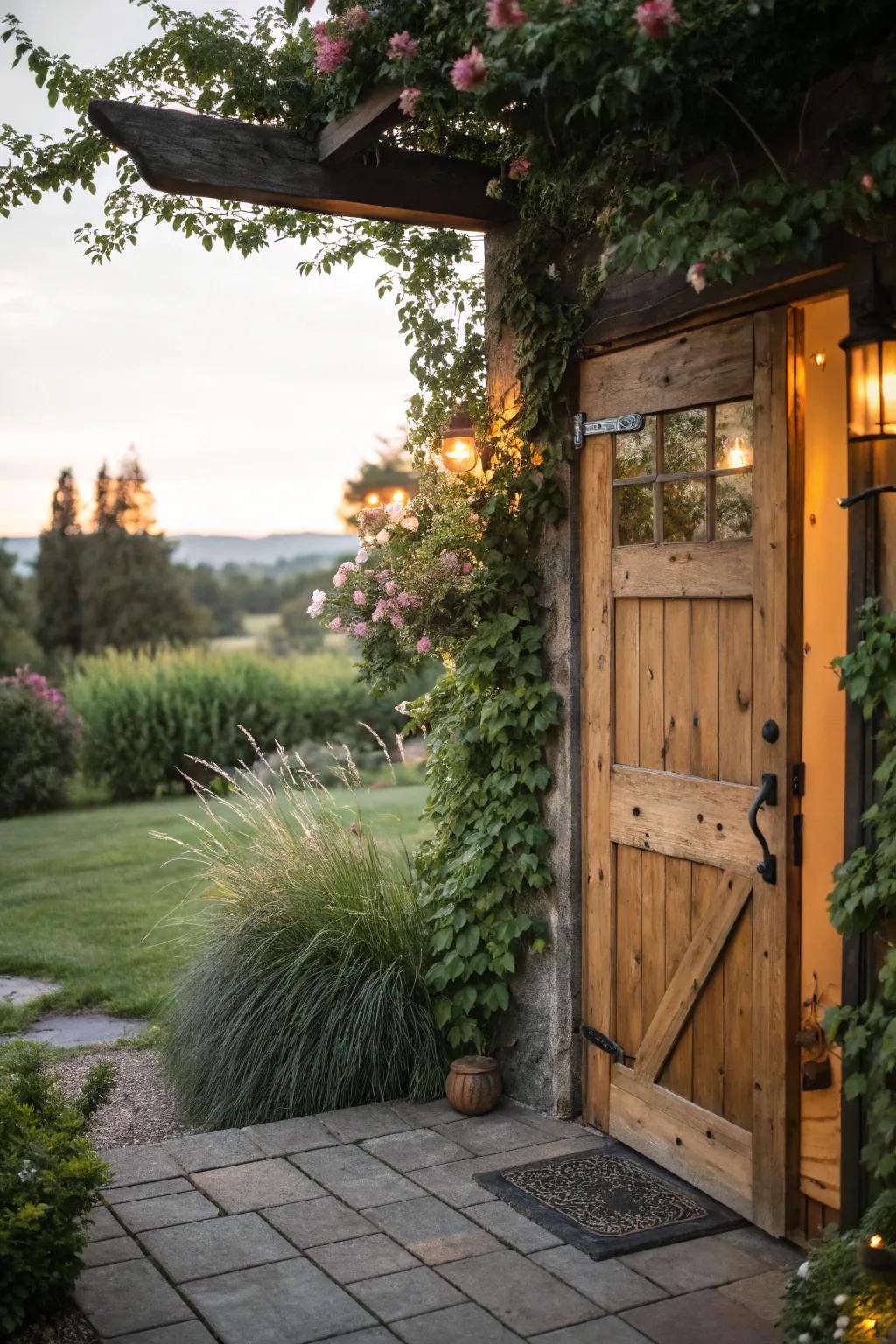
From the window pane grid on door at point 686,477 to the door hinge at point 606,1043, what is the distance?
164 centimetres

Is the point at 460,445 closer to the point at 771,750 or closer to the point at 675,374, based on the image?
the point at 675,374

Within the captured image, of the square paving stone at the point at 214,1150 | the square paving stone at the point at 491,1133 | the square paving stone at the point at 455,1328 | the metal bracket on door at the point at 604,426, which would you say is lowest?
the square paving stone at the point at 491,1133

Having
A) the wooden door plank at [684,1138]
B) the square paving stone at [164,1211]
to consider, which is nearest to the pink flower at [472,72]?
the wooden door plank at [684,1138]

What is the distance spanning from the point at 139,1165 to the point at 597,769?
1.93 meters

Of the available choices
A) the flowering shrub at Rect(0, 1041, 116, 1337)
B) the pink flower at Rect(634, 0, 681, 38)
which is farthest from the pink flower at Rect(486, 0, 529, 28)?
the flowering shrub at Rect(0, 1041, 116, 1337)

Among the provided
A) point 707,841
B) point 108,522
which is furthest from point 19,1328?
point 108,522

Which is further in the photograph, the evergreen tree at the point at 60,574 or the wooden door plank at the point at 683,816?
the evergreen tree at the point at 60,574

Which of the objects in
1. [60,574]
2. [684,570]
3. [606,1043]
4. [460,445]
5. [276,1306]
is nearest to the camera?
[276,1306]

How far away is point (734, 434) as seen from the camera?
353 cm

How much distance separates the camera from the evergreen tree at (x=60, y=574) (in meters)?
21.7

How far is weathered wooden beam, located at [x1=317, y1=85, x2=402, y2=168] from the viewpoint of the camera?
3596mm

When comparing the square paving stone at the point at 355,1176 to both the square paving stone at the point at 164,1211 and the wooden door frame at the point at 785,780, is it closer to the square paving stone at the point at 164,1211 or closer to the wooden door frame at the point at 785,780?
the square paving stone at the point at 164,1211

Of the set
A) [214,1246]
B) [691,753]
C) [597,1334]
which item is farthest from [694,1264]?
[691,753]

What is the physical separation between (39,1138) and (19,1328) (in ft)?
1.35
